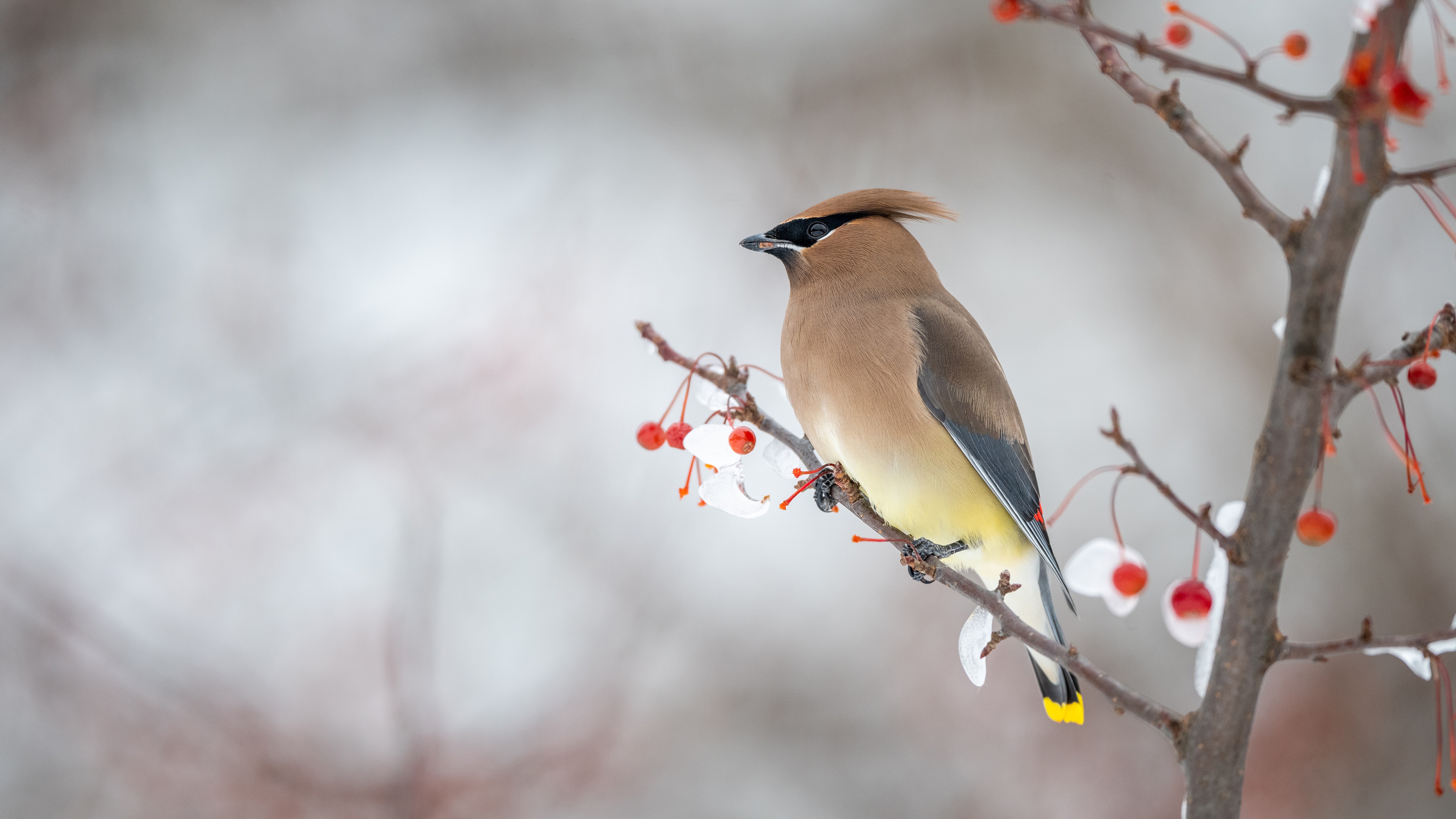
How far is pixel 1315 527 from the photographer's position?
1.00m

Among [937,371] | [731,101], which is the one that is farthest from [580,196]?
[937,371]

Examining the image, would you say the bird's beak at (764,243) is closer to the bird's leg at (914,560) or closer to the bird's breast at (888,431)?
the bird's breast at (888,431)

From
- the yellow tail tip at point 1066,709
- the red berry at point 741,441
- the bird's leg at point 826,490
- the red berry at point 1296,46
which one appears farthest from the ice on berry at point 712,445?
the yellow tail tip at point 1066,709

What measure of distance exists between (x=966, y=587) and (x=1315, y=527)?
1.26ft

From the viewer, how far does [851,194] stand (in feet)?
5.86

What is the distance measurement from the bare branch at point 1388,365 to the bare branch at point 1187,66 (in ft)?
0.68

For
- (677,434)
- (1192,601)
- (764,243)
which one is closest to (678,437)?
(677,434)

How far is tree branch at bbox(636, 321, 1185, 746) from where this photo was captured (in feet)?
3.59

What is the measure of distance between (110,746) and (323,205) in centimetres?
154

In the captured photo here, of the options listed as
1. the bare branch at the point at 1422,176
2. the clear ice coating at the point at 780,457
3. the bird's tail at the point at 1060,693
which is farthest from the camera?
the bird's tail at the point at 1060,693

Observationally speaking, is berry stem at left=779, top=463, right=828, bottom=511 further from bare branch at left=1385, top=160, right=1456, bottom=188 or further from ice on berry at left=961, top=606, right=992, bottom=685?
bare branch at left=1385, top=160, right=1456, bottom=188

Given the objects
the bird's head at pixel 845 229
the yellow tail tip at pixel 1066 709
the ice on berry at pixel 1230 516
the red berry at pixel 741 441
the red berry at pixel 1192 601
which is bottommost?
the red berry at pixel 1192 601

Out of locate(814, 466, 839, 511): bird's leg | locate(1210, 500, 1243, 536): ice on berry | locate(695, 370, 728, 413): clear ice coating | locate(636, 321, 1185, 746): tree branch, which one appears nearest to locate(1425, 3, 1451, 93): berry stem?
locate(1210, 500, 1243, 536): ice on berry

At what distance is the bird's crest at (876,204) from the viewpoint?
176cm
